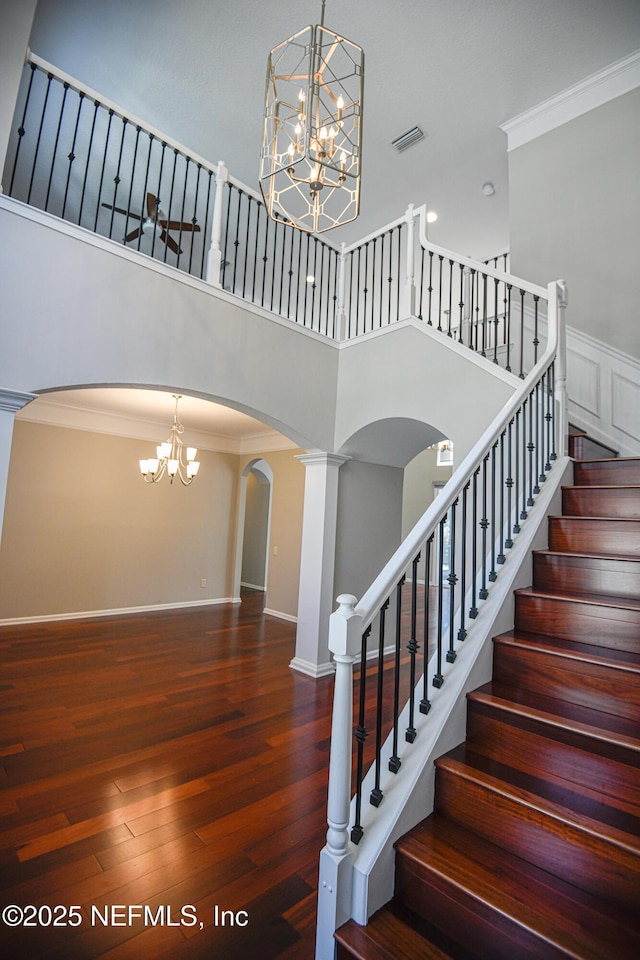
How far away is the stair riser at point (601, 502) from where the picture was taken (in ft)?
8.01

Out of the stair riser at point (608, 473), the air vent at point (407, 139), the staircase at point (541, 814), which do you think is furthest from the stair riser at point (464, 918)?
the air vent at point (407, 139)

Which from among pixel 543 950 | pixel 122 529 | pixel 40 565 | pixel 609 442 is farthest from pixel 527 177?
pixel 40 565

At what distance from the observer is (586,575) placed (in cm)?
220

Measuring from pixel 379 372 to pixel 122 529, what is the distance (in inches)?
175

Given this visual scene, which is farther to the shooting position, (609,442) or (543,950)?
(609,442)

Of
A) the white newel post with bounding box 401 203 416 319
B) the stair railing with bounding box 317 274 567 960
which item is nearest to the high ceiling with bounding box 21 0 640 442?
the white newel post with bounding box 401 203 416 319

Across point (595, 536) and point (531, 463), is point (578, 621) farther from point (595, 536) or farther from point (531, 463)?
point (531, 463)

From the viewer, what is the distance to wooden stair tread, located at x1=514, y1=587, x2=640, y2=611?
1.89 m

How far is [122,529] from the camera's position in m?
6.49

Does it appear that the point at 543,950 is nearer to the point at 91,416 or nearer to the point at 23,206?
the point at 23,206

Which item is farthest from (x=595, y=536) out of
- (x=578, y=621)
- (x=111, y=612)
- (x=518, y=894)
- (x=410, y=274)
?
(x=111, y=612)

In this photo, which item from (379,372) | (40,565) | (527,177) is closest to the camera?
(379,372)

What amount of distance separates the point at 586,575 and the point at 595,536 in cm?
27

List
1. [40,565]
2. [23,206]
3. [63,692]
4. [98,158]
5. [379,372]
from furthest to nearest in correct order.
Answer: [40,565] → [98,158] → [379,372] → [63,692] → [23,206]
